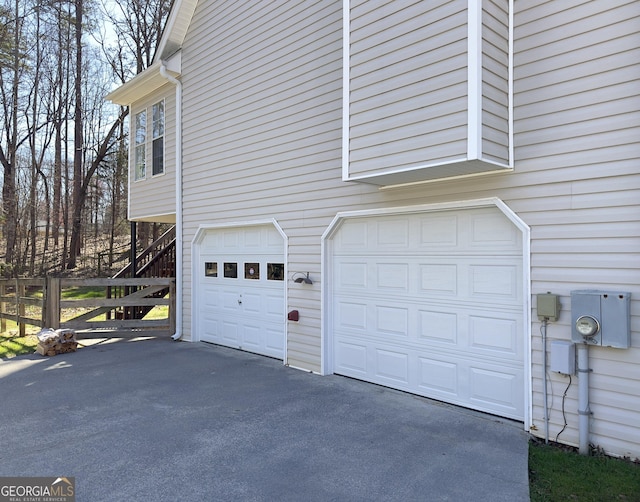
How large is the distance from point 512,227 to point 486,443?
204cm

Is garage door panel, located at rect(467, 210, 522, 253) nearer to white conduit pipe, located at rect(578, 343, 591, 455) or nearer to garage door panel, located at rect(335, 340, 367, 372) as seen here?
white conduit pipe, located at rect(578, 343, 591, 455)

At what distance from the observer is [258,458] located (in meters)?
3.69

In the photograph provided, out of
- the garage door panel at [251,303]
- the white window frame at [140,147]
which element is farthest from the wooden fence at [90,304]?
the white window frame at [140,147]

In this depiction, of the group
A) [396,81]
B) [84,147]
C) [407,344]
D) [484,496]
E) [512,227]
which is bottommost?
[484,496]

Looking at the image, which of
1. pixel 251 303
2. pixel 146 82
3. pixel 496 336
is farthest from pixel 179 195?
pixel 496 336

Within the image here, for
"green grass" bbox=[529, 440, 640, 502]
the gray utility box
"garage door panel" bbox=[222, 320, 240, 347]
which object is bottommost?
"green grass" bbox=[529, 440, 640, 502]

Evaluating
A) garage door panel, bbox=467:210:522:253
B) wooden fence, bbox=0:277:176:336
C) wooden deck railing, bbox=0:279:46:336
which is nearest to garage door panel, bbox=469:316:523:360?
garage door panel, bbox=467:210:522:253

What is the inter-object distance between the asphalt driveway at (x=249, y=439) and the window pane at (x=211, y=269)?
2.52 m

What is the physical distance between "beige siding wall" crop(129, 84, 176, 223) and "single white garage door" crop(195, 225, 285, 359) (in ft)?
4.91

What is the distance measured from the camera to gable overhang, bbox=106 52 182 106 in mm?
8797

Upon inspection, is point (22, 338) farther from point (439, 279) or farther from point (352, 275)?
point (439, 279)

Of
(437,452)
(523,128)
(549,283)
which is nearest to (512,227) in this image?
(549,283)

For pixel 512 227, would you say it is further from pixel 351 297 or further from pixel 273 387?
pixel 273 387

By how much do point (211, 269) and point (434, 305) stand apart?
4.86 metres
